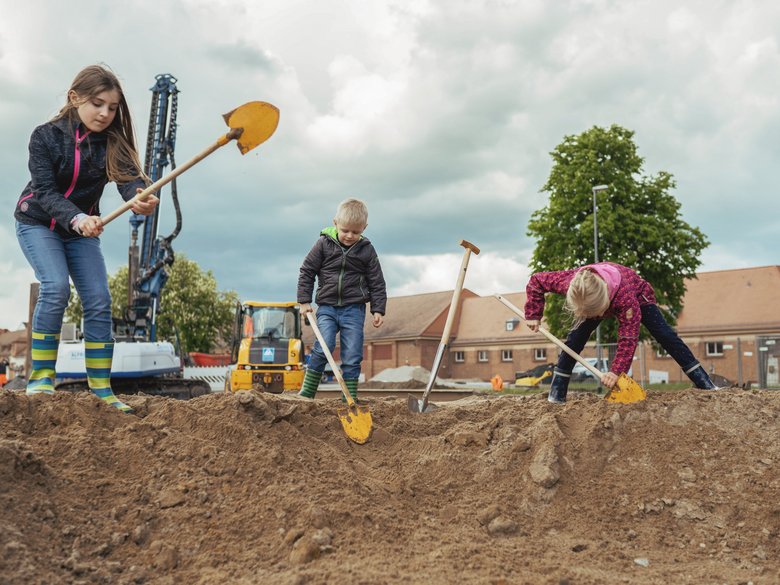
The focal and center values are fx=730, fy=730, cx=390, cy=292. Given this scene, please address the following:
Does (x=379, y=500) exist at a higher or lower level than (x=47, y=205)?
lower

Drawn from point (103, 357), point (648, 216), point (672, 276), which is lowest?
point (103, 357)

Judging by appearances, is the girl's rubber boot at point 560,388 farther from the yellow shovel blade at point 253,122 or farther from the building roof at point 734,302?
the building roof at point 734,302

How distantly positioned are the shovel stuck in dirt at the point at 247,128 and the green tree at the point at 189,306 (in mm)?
38986

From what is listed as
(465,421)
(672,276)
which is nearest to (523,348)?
(672,276)

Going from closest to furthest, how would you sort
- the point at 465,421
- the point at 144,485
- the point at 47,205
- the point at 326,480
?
the point at 144,485 → the point at 326,480 → the point at 47,205 → the point at 465,421

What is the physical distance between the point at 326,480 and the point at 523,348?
4336cm

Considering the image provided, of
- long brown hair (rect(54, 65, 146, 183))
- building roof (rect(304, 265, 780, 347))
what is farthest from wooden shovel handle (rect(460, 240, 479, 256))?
building roof (rect(304, 265, 780, 347))

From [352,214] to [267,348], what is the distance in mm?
9535

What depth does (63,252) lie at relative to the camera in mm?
4688

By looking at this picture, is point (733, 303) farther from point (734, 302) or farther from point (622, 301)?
point (622, 301)

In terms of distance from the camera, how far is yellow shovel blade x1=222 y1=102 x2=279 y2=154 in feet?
15.7

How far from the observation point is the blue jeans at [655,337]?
6.01 meters

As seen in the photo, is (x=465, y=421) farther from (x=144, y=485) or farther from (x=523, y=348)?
(x=523, y=348)

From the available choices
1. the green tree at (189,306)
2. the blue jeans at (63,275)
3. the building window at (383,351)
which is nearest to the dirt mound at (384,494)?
the blue jeans at (63,275)
